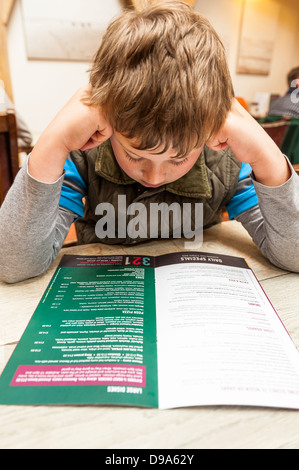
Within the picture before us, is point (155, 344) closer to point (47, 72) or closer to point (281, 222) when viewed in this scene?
point (281, 222)

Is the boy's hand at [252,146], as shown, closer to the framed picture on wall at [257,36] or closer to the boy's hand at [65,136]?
the boy's hand at [65,136]

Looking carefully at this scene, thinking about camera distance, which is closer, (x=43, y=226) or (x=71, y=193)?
(x=43, y=226)

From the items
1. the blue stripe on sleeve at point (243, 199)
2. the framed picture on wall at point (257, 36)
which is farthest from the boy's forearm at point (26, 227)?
the framed picture on wall at point (257, 36)

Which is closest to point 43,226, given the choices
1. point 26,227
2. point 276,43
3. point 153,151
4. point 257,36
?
point 26,227

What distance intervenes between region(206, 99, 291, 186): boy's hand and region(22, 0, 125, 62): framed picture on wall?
9.35ft

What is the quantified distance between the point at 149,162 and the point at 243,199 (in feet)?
1.04

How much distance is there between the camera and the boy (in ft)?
1.55

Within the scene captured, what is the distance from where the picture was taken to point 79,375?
392mm

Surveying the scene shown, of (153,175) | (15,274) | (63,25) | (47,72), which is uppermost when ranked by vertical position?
(63,25)

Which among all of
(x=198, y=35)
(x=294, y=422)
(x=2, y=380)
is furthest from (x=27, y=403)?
(x=198, y=35)

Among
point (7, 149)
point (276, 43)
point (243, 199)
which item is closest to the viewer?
point (243, 199)

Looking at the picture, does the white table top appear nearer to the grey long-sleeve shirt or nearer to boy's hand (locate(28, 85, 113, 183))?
the grey long-sleeve shirt

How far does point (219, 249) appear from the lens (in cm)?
72

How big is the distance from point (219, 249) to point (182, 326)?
0.29m
